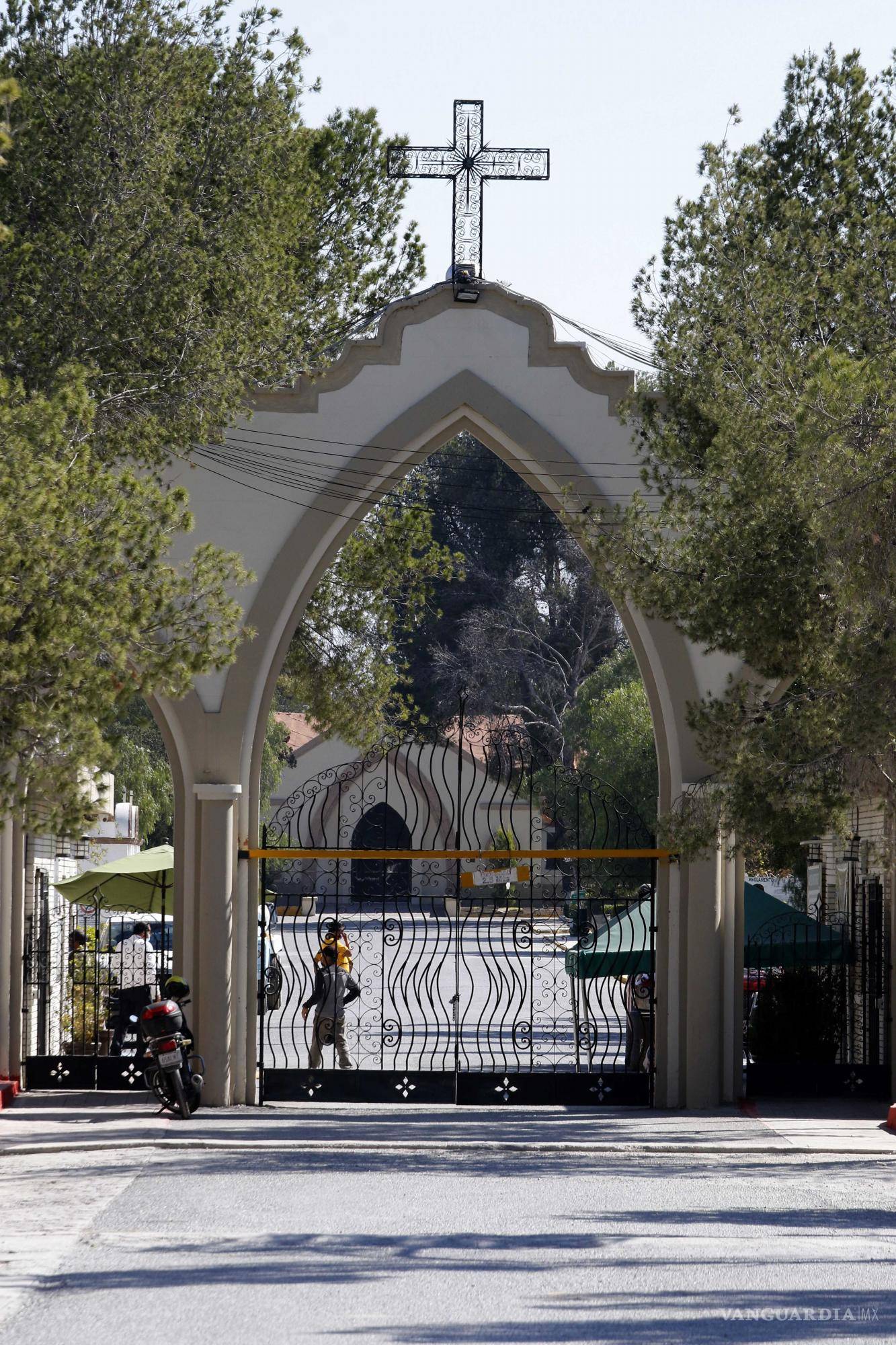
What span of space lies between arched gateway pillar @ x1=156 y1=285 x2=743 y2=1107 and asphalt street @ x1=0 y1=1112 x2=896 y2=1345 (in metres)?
2.59

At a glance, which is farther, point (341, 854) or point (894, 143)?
point (341, 854)

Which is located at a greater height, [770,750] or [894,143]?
[894,143]

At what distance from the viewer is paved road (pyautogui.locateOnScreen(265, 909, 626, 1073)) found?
1474 centimetres

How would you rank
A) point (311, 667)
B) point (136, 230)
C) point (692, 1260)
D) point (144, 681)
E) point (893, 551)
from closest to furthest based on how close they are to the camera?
point (692, 1260)
point (144, 681)
point (893, 551)
point (136, 230)
point (311, 667)

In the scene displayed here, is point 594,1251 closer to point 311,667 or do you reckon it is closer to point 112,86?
point 112,86

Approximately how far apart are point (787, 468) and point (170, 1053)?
274 inches

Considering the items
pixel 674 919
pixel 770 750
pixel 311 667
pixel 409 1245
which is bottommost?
pixel 409 1245

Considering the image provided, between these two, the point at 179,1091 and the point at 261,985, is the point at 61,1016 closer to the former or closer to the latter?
the point at 261,985

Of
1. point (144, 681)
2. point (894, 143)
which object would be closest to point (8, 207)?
point (144, 681)

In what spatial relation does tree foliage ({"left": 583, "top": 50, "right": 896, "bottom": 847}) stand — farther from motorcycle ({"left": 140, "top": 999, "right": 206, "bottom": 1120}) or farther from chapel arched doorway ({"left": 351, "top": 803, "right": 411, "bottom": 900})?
motorcycle ({"left": 140, "top": 999, "right": 206, "bottom": 1120})

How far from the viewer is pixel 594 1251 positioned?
853 cm

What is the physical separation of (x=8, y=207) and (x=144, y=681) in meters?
5.00

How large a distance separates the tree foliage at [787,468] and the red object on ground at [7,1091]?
21.0 feet

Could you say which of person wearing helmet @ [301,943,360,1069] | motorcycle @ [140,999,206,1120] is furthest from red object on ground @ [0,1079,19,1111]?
person wearing helmet @ [301,943,360,1069]
